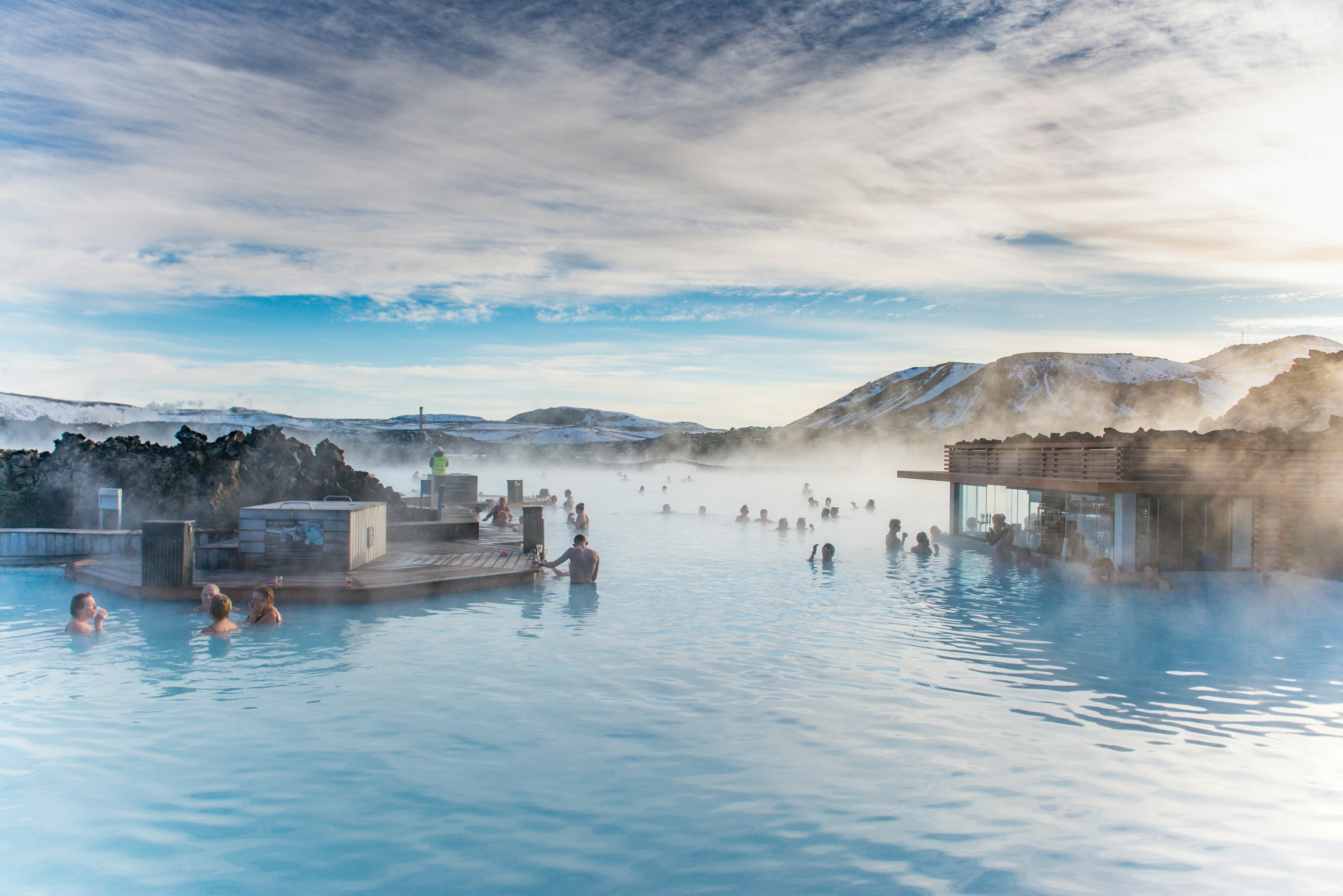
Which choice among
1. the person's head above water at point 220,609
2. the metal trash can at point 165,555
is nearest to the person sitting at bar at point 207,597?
the person's head above water at point 220,609

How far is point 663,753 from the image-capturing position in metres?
8.45

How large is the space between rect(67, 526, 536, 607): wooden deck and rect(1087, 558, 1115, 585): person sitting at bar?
46.3ft

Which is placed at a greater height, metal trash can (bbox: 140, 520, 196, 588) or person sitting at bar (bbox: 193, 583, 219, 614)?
metal trash can (bbox: 140, 520, 196, 588)

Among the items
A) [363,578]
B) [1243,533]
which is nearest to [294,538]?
[363,578]

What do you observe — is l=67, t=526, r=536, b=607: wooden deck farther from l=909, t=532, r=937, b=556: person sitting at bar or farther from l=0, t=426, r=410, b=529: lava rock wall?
l=909, t=532, r=937, b=556: person sitting at bar

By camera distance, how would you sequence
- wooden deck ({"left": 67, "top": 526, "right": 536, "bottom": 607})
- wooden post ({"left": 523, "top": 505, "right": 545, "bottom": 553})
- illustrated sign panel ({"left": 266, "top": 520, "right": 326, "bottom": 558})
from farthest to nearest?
wooden post ({"left": 523, "top": 505, "right": 545, "bottom": 553}), illustrated sign panel ({"left": 266, "top": 520, "right": 326, "bottom": 558}), wooden deck ({"left": 67, "top": 526, "right": 536, "bottom": 607})

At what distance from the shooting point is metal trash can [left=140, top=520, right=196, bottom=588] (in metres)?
14.4

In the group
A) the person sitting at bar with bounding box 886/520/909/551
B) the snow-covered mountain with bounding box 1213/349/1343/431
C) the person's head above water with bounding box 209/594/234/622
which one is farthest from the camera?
the snow-covered mountain with bounding box 1213/349/1343/431

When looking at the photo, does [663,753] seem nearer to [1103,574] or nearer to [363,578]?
[363,578]

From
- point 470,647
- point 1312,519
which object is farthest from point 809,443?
point 470,647

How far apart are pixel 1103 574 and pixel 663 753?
15.9 m

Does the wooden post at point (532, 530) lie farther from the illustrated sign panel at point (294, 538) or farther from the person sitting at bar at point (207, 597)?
the person sitting at bar at point (207, 597)

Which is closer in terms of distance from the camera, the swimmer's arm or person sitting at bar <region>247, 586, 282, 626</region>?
person sitting at bar <region>247, 586, 282, 626</region>

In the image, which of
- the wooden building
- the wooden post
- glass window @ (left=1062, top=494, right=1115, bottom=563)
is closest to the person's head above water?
the wooden post
